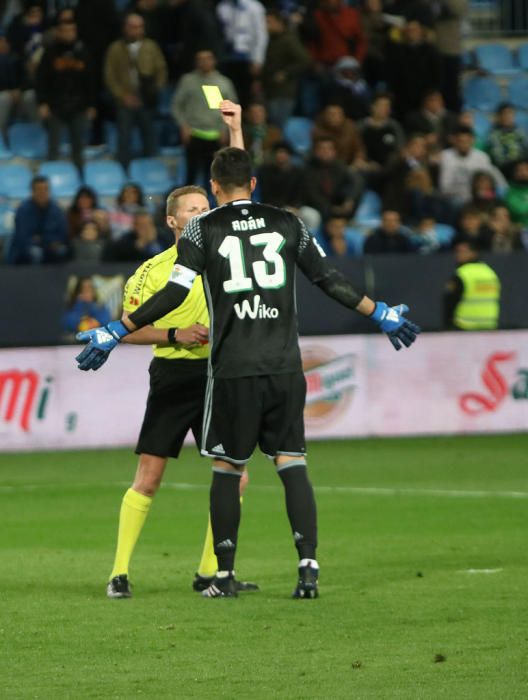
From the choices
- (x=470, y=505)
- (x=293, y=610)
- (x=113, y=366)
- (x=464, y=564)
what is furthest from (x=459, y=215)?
(x=293, y=610)

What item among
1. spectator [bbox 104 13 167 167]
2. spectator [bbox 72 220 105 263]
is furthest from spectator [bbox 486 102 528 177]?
spectator [bbox 72 220 105 263]

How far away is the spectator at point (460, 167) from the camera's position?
21781mm

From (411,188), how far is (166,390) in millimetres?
12925

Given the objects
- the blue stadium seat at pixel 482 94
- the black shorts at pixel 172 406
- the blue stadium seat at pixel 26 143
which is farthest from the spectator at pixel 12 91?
the black shorts at pixel 172 406

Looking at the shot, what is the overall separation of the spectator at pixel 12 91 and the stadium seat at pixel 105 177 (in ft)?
3.53

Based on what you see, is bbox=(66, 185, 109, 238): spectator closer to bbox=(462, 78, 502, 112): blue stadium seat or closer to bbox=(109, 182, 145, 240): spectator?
bbox=(109, 182, 145, 240): spectator

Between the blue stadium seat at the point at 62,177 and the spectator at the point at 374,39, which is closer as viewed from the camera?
the blue stadium seat at the point at 62,177

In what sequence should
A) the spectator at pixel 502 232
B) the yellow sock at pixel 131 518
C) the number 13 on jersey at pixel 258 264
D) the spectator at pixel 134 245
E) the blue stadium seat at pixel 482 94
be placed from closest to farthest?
the number 13 on jersey at pixel 258 264 < the yellow sock at pixel 131 518 < the spectator at pixel 134 245 < the spectator at pixel 502 232 < the blue stadium seat at pixel 482 94

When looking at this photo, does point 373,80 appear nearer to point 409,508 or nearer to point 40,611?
point 409,508

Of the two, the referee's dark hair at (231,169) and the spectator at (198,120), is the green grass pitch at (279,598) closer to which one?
the referee's dark hair at (231,169)

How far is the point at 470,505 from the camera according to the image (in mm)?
12508

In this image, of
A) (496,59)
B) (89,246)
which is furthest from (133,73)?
(496,59)

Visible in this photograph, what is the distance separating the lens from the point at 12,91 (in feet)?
71.5

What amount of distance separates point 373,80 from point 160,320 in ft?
51.6
